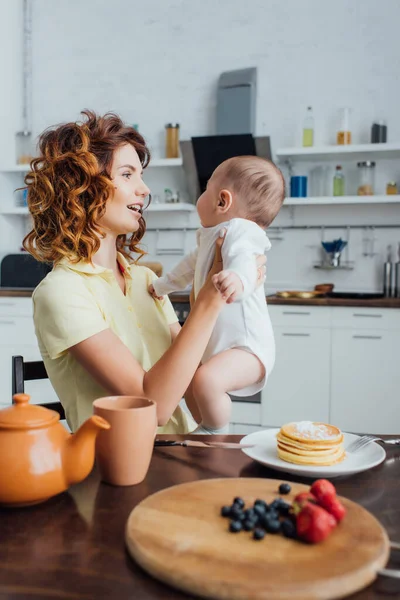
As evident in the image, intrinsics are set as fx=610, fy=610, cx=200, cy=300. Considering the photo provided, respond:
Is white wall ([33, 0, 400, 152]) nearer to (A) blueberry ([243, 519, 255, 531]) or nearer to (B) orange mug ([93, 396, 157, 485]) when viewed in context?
(B) orange mug ([93, 396, 157, 485])

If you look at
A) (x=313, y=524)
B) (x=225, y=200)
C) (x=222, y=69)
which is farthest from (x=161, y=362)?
(x=222, y=69)

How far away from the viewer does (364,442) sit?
114 cm

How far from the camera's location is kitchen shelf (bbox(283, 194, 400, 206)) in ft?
13.9

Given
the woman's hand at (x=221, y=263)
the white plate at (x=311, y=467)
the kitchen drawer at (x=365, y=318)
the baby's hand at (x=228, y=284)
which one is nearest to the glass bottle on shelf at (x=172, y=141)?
the kitchen drawer at (x=365, y=318)

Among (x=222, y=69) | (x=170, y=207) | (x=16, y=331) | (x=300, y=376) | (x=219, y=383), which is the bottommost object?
(x=300, y=376)

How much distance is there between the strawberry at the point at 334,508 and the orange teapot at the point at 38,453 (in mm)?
315

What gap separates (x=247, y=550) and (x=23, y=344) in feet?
12.7

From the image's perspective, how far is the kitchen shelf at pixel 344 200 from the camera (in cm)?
423

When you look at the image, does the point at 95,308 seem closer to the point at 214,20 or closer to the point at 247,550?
the point at 247,550

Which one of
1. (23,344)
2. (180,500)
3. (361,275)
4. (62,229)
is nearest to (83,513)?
(180,500)

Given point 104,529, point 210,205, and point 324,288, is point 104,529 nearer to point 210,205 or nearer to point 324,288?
point 210,205

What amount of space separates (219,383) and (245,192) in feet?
2.08

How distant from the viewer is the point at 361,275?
459 cm

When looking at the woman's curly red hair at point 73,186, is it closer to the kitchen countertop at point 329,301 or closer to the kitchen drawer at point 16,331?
the kitchen countertop at point 329,301
